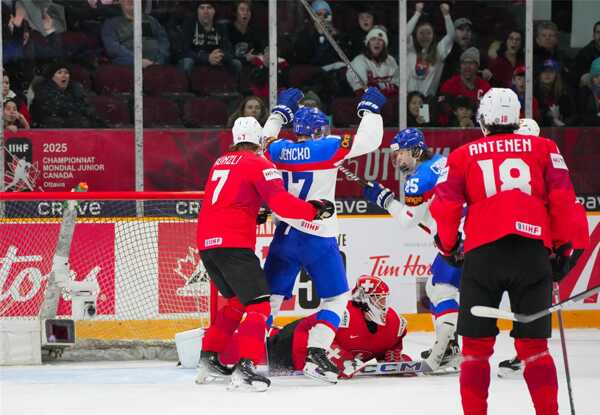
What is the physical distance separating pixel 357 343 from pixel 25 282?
2281 mm

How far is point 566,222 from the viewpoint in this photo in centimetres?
443

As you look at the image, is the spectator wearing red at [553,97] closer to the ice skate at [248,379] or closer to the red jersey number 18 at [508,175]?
the ice skate at [248,379]

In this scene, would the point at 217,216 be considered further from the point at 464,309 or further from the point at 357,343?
the point at 464,309

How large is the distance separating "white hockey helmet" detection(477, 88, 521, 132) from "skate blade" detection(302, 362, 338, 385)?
2.11 meters

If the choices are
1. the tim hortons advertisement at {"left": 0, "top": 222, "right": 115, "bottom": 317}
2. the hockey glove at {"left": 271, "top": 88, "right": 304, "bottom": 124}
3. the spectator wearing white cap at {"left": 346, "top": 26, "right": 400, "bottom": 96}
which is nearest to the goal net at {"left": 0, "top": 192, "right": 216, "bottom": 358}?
the tim hortons advertisement at {"left": 0, "top": 222, "right": 115, "bottom": 317}

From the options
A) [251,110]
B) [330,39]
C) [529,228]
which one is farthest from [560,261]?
[330,39]

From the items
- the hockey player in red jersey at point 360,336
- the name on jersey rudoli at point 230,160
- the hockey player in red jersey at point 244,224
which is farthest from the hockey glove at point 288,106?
the hockey player in red jersey at point 360,336

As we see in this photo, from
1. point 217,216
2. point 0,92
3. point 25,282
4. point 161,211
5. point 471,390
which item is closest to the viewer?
point 471,390

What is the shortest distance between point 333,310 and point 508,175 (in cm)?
212

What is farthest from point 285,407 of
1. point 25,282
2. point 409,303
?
point 409,303

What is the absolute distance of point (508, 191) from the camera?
4402 millimetres

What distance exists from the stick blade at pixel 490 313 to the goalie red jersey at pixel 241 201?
1.80 m

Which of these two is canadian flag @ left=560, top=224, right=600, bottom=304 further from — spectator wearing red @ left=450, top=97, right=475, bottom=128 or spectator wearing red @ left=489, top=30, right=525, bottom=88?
spectator wearing red @ left=489, top=30, right=525, bottom=88

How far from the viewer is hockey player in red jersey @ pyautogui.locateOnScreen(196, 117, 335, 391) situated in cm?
593
